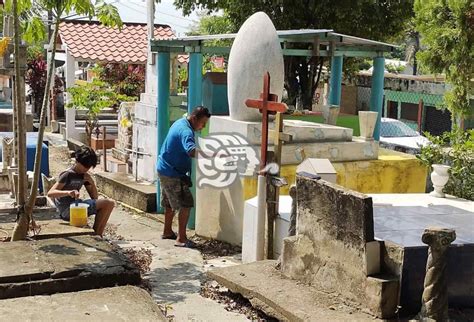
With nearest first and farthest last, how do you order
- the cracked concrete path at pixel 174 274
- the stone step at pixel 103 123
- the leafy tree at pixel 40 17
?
the cracked concrete path at pixel 174 274 → the leafy tree at pixel 40 17 → the stone step at pixel 103 123

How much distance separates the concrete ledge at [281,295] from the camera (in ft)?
15.2

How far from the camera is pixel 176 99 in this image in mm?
10352

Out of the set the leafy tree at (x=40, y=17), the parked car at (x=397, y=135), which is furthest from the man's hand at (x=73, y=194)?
the parked car at (x=397, y=135)

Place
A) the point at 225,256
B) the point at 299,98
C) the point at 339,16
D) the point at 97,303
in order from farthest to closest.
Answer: the point at 299,98
the point at 339,16
the point at 225,256
the point at 97,303

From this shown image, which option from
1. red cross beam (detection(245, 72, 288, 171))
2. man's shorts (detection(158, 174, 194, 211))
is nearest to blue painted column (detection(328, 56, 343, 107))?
man's shorts (detection(158, 174, 194, 211))

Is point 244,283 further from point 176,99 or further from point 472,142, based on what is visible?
point 176,99

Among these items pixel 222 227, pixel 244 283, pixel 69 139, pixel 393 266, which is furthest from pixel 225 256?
pixel 69 139

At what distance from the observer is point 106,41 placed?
1716 cm

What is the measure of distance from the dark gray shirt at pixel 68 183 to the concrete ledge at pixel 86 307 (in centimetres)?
191

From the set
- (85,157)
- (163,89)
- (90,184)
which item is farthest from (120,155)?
(85,157)

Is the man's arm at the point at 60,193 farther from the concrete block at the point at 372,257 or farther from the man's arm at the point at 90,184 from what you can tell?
the concrete block at the point at 372,257

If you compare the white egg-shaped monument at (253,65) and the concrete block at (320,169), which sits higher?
the white egg-shaped monument at (253,65)

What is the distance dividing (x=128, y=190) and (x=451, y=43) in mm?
5644

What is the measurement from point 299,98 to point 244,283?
10987 mm
